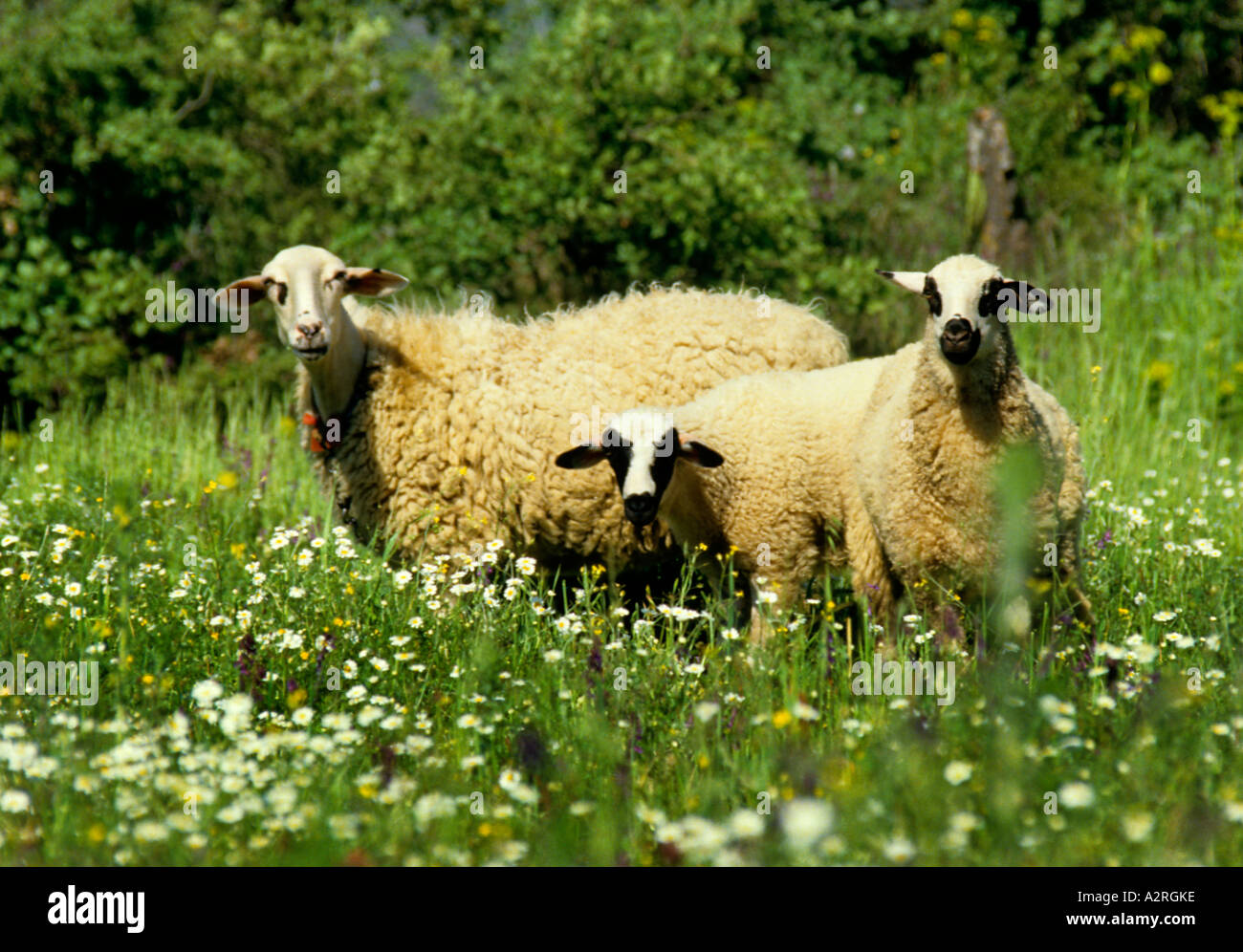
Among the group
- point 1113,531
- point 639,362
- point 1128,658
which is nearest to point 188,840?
point 1128,658

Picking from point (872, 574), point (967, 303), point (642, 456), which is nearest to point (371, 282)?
point (642, 456)

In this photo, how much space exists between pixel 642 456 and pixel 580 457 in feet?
0.88

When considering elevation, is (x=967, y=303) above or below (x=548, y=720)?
above

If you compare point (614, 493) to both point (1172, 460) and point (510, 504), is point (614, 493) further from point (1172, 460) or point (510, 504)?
point (1172, 460)

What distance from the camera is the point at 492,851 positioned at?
276cm

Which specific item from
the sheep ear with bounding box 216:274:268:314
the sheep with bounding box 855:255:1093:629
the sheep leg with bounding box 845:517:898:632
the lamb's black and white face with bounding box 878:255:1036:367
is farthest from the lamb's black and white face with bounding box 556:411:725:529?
the sheep ear with bounding box 216:274:268:314

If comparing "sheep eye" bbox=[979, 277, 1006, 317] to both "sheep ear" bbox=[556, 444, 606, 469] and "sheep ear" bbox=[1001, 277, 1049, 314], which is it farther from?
"sheep ear" bbox=[556, 444, 606, 469]

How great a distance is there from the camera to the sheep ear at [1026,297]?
397cm

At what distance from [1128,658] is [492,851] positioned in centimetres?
189

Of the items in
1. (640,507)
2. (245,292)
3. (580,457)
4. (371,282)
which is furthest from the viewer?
(371,282)

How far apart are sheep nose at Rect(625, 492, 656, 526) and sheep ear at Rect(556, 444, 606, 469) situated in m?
0.31

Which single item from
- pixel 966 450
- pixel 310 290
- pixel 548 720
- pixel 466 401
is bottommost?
pixel 548 720

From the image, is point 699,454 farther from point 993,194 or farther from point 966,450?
point 993,194

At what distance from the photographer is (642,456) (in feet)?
15.1
